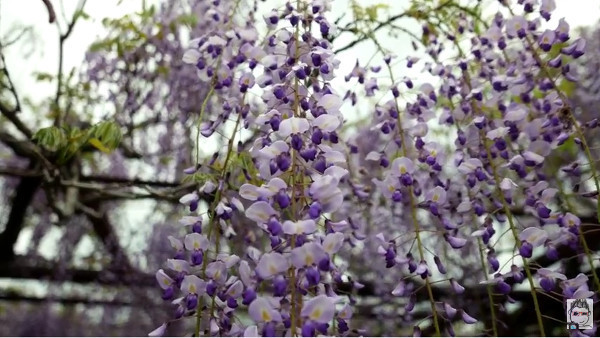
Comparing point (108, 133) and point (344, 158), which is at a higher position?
point (108, 133)

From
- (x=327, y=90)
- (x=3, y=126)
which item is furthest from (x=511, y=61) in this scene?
(x=3, y=126)

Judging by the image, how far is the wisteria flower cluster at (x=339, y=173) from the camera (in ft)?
3.20

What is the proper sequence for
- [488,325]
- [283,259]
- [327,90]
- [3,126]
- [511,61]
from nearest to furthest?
[283,259] → [327,90] → [511,61] → [488,325] → [3,126]

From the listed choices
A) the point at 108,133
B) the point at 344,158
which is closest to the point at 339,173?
the point at 344,158

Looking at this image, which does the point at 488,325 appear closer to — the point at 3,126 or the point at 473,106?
the point at 473,106

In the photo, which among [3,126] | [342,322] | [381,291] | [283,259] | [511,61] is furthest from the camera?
[3,126]

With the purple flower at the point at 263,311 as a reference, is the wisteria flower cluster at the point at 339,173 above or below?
above

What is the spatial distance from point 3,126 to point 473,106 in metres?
3.62


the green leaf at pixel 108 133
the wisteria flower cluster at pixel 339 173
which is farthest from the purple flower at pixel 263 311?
the green leaf at pixel 108 133

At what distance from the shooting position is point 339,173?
3.26 feet

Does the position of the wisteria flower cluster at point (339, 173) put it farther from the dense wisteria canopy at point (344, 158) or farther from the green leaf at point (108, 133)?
the green leaf at point (108, 133)

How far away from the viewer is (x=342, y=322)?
1.10 m

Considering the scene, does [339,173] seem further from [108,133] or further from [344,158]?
[108,133]

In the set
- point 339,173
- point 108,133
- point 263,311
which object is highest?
point 108,133
